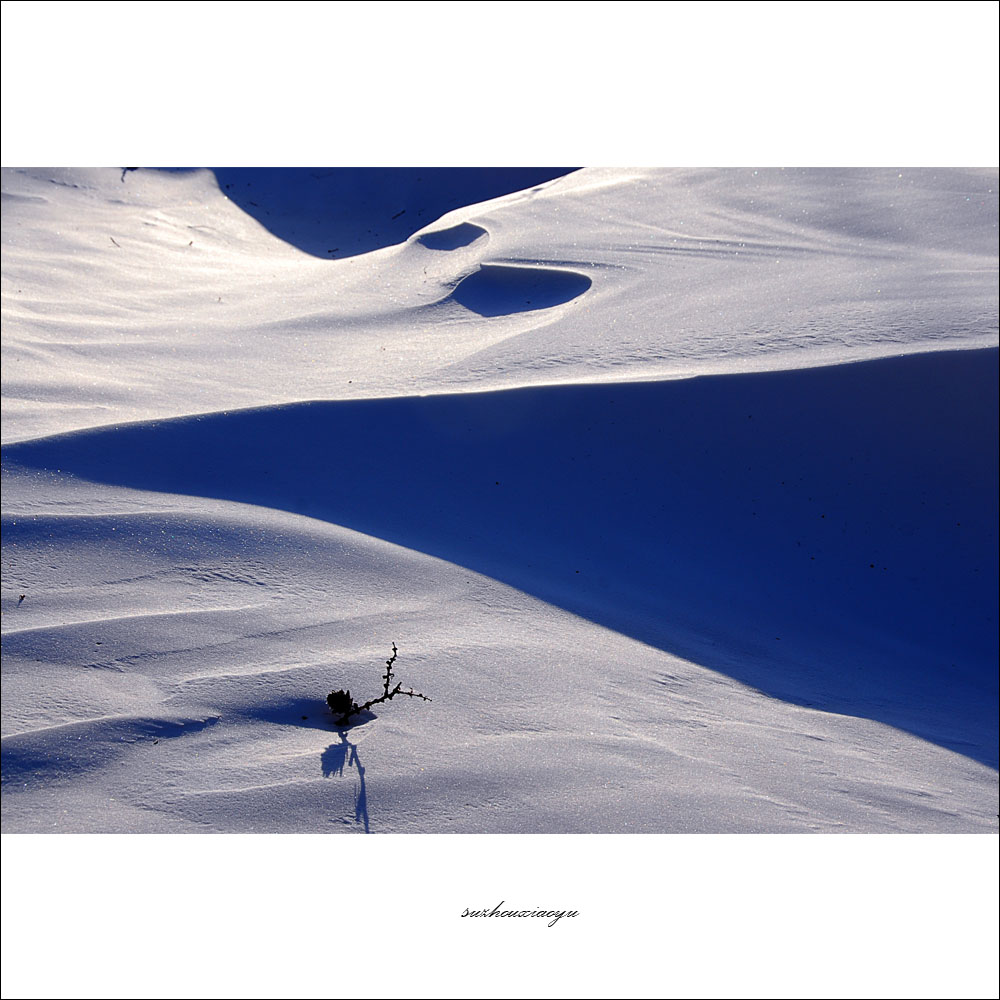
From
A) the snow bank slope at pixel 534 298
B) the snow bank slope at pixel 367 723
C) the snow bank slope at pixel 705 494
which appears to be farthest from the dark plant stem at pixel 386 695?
the snow bank slope at pixel 534 298

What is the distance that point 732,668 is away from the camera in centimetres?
280

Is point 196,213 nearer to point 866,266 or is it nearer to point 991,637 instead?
point 866,266

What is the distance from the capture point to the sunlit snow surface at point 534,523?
222 centimetres

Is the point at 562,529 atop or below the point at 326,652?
atop

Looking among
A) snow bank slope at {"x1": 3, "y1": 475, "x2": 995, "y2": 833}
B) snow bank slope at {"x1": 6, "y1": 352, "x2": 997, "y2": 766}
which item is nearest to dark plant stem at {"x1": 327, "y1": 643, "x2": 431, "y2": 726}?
snow bank slope at {"x1": 3, "y1": 475, "x2": 995, "y2": 833}

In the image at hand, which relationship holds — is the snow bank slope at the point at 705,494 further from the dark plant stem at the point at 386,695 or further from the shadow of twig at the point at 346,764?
the shadow of twig at the point at 346,764

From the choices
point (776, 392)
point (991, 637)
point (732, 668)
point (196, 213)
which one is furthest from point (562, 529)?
point (196, 213)

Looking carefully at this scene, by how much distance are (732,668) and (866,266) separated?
8.28 feet

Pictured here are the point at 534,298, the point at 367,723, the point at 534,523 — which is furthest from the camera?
the point at 534,298

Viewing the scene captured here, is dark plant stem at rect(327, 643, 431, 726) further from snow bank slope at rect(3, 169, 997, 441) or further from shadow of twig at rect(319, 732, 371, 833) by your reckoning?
snow bank slope at rect(3, 169, 997, 441)

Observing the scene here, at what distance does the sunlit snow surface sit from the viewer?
2.22 m

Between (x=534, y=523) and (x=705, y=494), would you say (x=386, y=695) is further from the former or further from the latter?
(x=705, y=494)

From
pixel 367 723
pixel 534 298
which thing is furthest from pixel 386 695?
pixel 534 298

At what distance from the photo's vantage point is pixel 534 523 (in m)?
3.35
